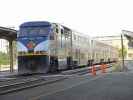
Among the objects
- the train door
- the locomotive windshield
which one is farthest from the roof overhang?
the train door

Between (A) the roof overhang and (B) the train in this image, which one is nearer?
Result: (B) the train

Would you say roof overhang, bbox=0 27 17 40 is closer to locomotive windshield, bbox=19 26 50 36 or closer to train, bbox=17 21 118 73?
train, bbox=17 21 118 73

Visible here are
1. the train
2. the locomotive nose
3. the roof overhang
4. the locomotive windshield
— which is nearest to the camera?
the train

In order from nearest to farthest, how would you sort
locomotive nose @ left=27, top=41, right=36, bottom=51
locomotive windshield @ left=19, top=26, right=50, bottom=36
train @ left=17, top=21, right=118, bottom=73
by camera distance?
train @ left=17, top=21, right=118, bottom=73
locomotive nose @ left=27, top=41, right=36, bottom=51
locomotive windshield @ left=19, top=26, right=50, bottom=36

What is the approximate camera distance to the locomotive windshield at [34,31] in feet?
107

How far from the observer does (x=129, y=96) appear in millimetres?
16500

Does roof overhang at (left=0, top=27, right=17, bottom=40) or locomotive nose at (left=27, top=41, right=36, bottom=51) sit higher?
roof overhang at (left=0, top=27, right=17, bottom=40)

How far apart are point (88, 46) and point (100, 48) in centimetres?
964

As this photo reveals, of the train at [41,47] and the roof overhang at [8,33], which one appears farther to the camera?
the roof overhang at [8,33]

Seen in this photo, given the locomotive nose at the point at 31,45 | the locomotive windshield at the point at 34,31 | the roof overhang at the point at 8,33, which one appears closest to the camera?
the locomotive nose at the point at 31,45

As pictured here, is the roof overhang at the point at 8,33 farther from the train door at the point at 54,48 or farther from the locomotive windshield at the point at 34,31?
the train door at the point at 54,48

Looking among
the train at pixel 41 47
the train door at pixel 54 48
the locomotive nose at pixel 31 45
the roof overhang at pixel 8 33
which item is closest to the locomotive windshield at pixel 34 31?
the train at pixel 41 47

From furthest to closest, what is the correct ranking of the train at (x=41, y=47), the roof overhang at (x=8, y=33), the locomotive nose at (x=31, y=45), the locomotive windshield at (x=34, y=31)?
the roof overhang at (x=8, y=33)
the locomotive windshield at (x=34, y=31)
the locomotive nose at (x=31, y=45)
the train at (x=41, y=47)

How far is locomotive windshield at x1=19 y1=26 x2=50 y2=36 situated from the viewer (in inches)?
1282
